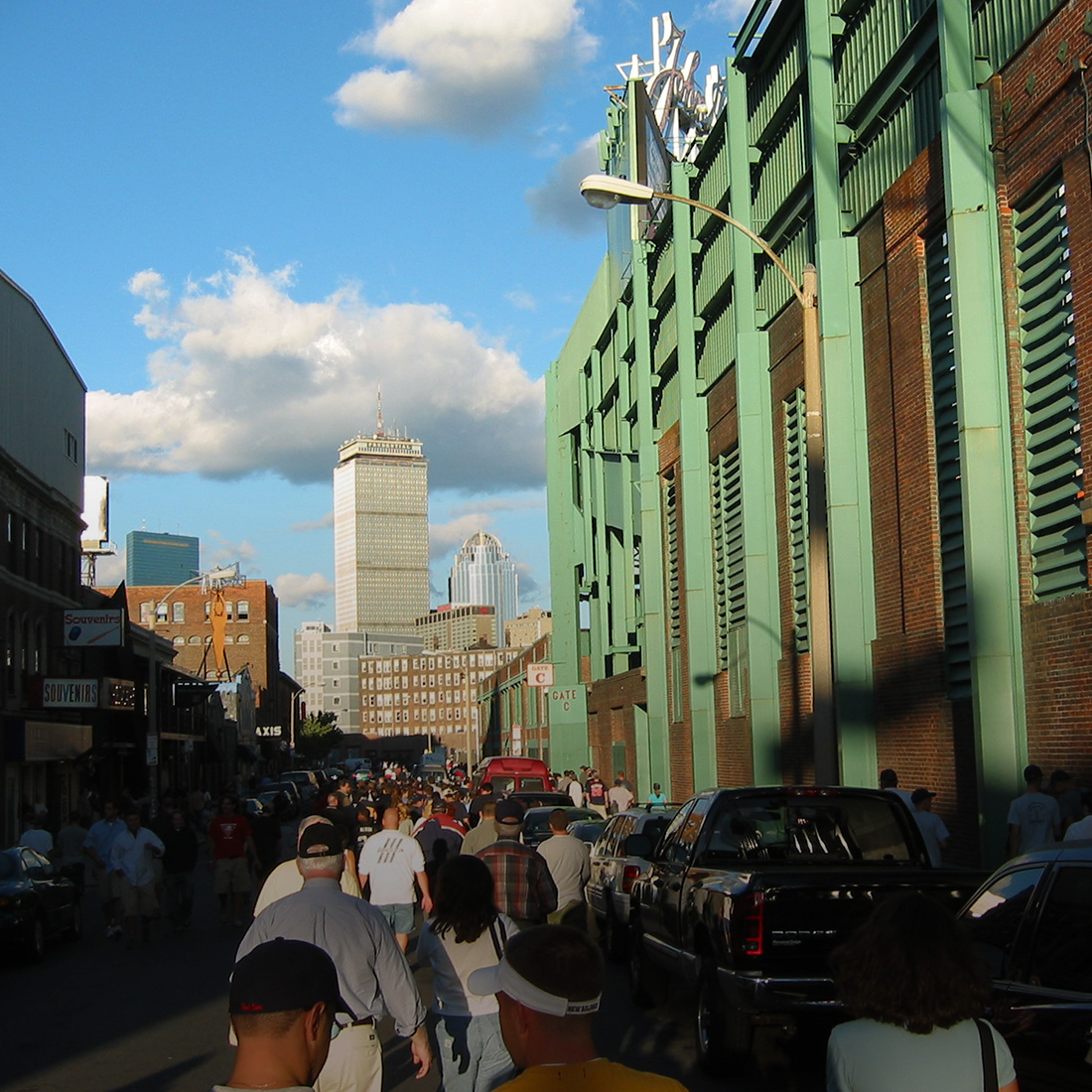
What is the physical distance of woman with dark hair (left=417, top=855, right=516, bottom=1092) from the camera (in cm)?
662

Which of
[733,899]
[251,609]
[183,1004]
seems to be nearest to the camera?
[733,899]

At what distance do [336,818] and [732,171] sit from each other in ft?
57.5

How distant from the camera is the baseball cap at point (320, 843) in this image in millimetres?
6609

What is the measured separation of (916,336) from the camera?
19.2 meters

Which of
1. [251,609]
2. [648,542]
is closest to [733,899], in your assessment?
[648,542]

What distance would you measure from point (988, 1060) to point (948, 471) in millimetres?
15255

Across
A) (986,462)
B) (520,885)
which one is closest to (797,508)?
(986,462)

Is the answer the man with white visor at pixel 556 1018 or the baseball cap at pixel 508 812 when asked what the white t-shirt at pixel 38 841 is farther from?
the man with white visor at pixel 556 1018

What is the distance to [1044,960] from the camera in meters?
5.36

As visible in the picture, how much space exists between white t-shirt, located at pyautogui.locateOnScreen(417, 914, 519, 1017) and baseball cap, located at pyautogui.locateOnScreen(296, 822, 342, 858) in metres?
0.72

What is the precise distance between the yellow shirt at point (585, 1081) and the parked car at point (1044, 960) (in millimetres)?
2135

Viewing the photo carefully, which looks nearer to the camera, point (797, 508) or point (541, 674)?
point (797, 508)

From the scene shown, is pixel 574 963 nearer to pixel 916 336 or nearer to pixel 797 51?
pixel 916 336

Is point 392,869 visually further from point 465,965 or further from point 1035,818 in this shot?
point 1035,818
